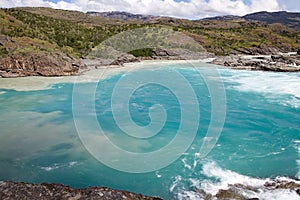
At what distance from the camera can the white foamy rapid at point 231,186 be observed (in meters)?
9.62

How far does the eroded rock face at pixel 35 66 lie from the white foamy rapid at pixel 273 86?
67.1ft

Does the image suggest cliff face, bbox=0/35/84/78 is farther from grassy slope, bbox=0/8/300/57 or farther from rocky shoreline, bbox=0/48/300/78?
grassy slope, bbox=0/8/300/57

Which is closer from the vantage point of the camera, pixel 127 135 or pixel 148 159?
pixel 148 159

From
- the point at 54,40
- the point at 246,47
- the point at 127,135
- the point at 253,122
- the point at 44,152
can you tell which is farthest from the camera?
the point at 246,47

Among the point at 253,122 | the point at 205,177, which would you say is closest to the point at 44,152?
the point at 205,177

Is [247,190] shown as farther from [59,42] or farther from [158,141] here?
[59,42]

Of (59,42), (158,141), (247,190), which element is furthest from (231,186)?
(59,42)

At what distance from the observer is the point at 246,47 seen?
258ft

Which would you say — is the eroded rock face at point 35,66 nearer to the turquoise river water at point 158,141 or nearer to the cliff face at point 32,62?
the cliff face at point 32,62

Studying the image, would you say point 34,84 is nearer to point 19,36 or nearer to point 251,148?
point 19,36

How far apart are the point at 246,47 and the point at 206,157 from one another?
71.6 m

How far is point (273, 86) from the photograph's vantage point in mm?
30641

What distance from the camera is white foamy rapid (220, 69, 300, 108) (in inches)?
980

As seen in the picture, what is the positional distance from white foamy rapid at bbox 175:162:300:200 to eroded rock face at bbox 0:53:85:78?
2888 centimetres
